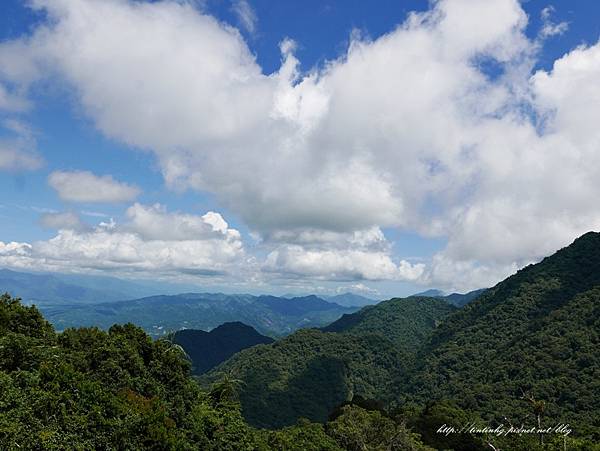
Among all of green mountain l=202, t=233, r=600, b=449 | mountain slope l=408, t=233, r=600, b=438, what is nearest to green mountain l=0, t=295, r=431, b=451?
green mountain l=202, t=233, r=600, b=449

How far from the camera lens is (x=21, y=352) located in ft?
93.5

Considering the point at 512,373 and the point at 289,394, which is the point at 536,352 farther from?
the point at 289,394

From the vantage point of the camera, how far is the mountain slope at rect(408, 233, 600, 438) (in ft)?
343

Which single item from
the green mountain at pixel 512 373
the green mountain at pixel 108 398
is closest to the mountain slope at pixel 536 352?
the green mountain at pixel 512 373

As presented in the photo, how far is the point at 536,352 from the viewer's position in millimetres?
127812

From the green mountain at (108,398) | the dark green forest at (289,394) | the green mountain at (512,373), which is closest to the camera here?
the green mountain at (108,398)

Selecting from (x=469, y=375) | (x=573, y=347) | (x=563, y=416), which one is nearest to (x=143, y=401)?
(x=563, y=416)

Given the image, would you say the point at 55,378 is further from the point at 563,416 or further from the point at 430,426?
the point at 563,416

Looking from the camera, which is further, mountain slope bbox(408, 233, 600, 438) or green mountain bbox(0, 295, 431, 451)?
mountain slope bbox(408, 233, 600, 438)

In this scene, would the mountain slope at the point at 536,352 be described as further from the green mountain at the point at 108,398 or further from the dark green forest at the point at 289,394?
the green mountain at the point at 108,398

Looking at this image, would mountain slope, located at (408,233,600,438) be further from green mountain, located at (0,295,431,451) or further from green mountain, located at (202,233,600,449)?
green mountain, located at (0,295,431,451)

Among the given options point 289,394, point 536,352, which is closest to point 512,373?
point 536,352

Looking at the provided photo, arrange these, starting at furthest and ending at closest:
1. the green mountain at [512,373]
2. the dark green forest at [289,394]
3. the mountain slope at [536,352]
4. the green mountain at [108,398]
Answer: the mountain slope at [536,352] < the green mountain at [512,373] < the dark green forest at [289,394] < the green mountain at [108,398]

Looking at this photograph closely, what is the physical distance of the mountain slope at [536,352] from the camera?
10450 centimetres
